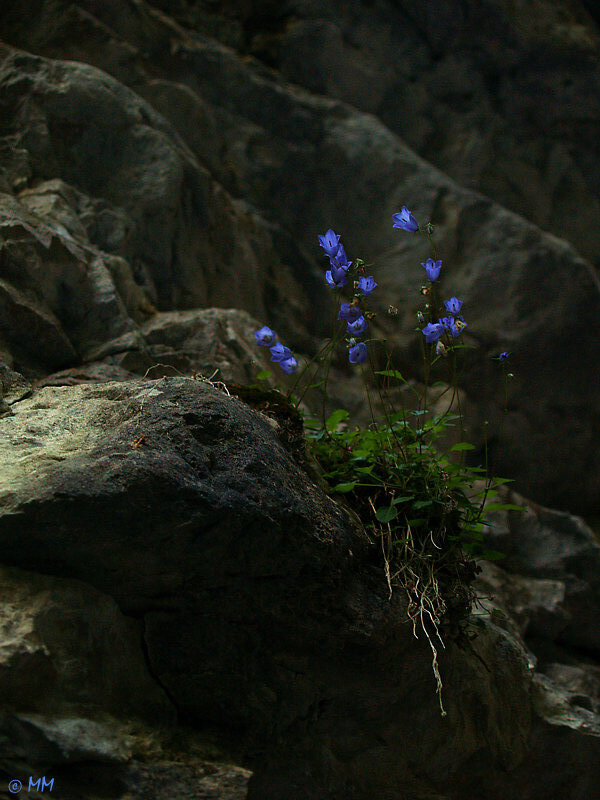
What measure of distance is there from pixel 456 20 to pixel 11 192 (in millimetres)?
5802

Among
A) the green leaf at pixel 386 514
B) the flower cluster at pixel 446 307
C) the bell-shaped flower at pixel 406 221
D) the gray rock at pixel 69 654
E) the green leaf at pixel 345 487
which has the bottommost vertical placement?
the gray rock at pixel 69 654

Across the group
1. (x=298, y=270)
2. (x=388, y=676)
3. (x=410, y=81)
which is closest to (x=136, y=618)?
(x=388, y=676)

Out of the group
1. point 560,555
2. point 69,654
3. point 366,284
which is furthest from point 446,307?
point 560,555

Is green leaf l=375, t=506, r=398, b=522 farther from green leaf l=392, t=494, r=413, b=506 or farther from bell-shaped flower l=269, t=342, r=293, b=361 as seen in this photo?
bell-shaped flower l=269, t=342, r=293, b=361

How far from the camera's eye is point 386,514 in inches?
95.0

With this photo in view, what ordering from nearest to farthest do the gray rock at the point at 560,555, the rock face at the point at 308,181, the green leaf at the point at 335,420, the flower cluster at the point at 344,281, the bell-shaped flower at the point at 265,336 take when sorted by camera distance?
the flower cluster at the point at 344,281, the bell-shaped flower at the point at 265,336, the green leaf at the point at 335,420, the rock face at the point at 308,181, the gray rock at the point at 560,555

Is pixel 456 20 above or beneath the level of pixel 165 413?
Answer: above

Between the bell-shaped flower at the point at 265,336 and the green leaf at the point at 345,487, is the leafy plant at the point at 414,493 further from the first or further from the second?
the bell-shaped flower at the point at 265,336

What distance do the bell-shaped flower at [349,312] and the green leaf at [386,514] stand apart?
703mm

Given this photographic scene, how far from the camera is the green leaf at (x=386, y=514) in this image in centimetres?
239

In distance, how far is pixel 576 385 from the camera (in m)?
6.34

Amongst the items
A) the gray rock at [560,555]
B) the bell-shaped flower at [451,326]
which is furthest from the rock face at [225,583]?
the gray rock at [560,555]

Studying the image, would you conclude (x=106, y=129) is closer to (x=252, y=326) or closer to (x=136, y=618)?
(x=252, y=326)

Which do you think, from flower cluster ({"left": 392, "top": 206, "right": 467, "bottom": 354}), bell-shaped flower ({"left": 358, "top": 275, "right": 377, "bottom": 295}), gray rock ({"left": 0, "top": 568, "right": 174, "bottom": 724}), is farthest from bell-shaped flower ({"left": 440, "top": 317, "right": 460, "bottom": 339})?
gray rock ({"left": 0, "top": 568, "right": 174, "bottom": 724})
